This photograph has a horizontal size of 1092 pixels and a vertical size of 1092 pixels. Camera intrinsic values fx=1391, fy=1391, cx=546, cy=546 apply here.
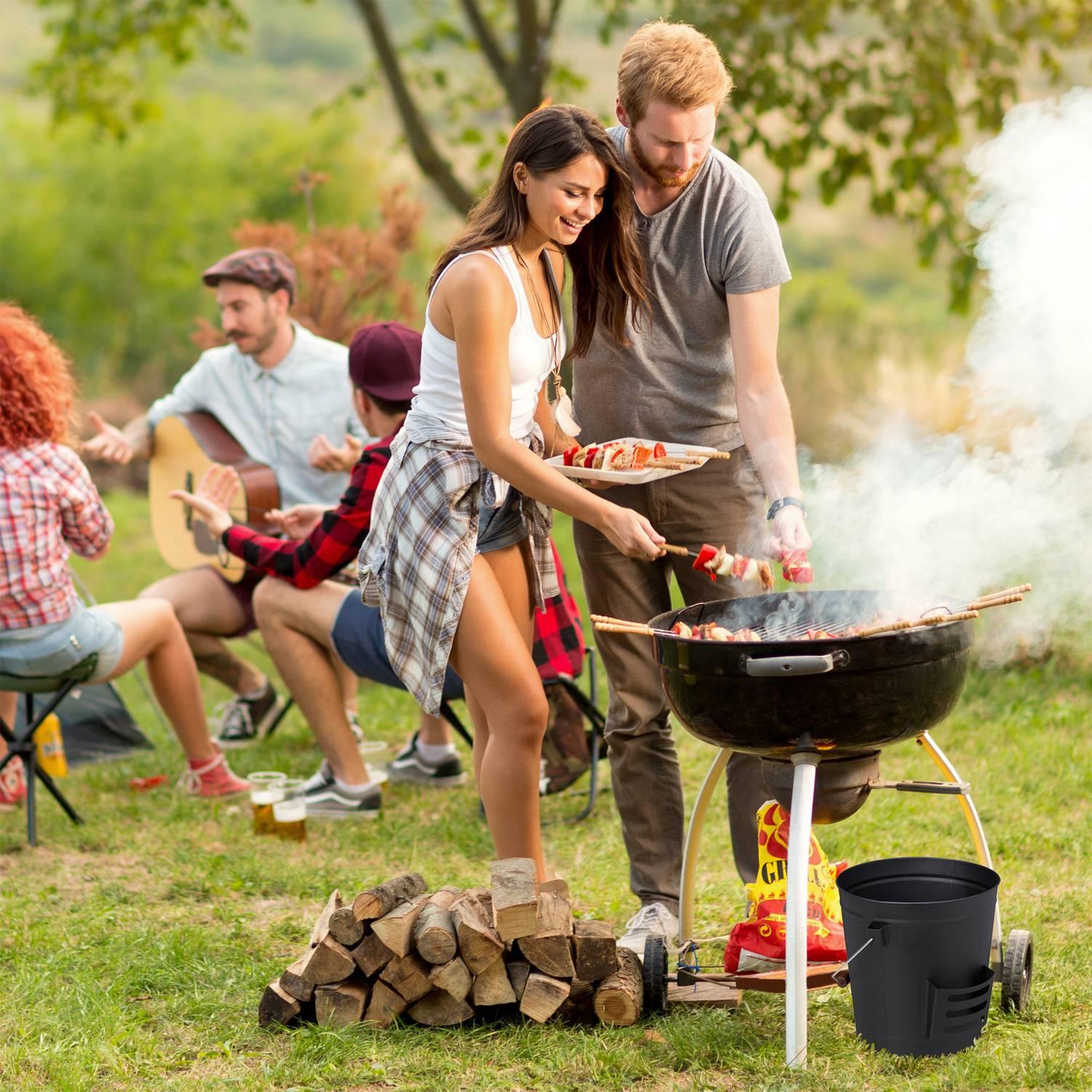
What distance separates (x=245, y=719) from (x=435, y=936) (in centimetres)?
282

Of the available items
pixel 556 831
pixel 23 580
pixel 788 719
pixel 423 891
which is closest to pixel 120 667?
pixel 23 580

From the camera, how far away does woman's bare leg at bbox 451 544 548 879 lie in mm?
2945

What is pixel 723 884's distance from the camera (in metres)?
3.71

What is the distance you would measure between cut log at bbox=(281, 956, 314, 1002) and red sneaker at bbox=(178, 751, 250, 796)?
1.86 m

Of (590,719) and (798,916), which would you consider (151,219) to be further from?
(798,916)

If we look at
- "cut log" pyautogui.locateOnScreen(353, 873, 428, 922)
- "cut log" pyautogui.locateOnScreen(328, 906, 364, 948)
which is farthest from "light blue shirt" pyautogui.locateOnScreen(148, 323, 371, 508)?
"cut log" pyautogui.locateOnScreen(328, 906, 364, 948)

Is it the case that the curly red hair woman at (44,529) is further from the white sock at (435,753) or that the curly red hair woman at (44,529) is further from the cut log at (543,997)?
the cut log at (543,997)

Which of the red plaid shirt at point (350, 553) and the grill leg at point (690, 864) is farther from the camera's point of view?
the red plaid shirt at point (350, 553)

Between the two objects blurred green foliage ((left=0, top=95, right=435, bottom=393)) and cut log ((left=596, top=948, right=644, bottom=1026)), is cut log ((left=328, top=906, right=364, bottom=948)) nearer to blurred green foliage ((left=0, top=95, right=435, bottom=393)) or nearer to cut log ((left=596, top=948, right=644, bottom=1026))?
cut log ((left=596, top=948, right=644, bottom=1026))

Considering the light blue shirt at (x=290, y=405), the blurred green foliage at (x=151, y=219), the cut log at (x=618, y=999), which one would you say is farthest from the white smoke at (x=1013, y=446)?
the blurred green foliage at (x=151, y=219)

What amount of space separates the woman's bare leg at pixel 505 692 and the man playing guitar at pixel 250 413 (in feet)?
6.88

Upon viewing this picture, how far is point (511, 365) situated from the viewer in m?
2.88

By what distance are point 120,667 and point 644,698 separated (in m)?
1.96

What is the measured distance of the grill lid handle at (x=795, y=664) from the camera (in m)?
2.44
